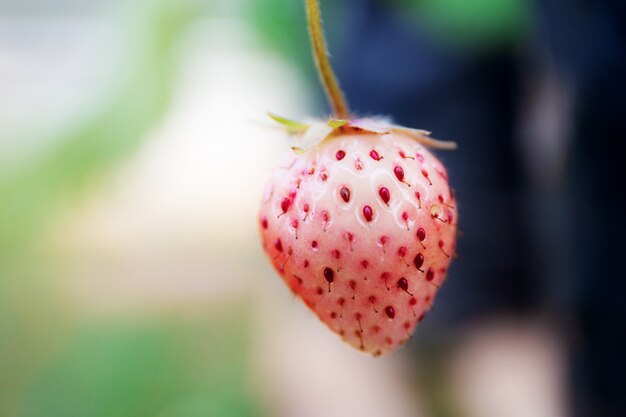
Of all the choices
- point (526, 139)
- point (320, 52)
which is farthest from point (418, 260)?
point (526, 139)

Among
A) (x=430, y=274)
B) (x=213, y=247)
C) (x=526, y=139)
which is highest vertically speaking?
(x=526, y=139)

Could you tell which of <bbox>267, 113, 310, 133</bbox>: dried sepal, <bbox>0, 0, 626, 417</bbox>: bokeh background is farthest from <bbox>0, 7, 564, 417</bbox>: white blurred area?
<bbox>267, 113, 310, 133</bbox>: dried sepal

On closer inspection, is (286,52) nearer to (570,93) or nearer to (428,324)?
(428,324)

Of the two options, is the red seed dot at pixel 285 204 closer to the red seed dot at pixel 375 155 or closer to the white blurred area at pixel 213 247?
the red seed dot at pixel 375 155

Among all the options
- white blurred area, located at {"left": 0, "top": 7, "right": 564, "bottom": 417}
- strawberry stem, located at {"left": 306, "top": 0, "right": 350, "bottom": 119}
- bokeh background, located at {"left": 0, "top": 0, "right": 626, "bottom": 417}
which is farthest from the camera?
white blurred area, located at {"left": 0, "top": 7, "right": 564, "bottom": 417}

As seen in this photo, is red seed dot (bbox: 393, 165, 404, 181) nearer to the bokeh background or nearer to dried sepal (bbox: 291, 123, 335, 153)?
dried sepal (bbox: 291, 123, 335, 153)

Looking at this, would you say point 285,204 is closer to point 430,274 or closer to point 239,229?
Answer: point 430,274

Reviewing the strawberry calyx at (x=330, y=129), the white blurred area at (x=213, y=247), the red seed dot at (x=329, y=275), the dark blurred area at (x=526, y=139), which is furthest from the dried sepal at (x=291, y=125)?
the white blurred area at (x=213, y=247)

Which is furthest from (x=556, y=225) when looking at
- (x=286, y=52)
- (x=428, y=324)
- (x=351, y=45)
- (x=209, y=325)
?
(x=286, y=52)
